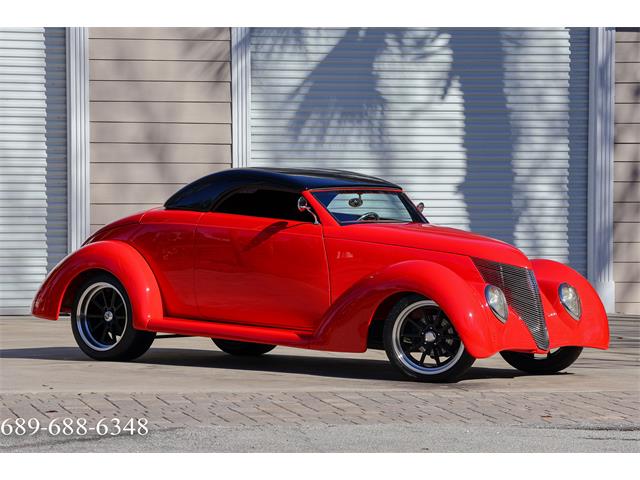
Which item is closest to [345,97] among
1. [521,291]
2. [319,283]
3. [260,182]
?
[260,182]

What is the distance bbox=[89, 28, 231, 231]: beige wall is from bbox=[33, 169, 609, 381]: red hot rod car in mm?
5840

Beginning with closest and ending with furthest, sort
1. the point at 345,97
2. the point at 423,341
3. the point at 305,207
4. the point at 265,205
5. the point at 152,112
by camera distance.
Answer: the point at 423,341, the point at 305,207, the point at 265,205, the point at 152,112, the point at 345,97

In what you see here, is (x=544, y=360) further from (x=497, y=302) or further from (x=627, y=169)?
(x=627, y=169)

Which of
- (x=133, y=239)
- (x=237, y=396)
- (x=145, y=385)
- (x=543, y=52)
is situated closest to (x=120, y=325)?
(x=133, y=239)

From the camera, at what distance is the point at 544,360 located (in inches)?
409

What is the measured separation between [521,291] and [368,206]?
142cm

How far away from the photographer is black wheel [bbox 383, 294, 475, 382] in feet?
30.5

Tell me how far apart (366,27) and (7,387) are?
9.34 meters

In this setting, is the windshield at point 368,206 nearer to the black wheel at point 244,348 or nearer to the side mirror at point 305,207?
the side mirror at point 305,207

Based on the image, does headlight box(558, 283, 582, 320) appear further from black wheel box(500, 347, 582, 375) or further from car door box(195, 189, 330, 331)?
car door box(195, 189, 330, 331)

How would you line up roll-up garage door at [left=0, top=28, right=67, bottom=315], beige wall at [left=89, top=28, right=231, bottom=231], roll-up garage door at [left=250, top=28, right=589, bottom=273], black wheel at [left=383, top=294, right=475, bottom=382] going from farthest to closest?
roll-up garage door at [left=250, top=28, right=589, bottom=273] → beige wall at [left=89, top=28, right=231, bottom=231] → roll-up garage door at [left=0, top=28, right=67, bottom=315] → black wheel at [left=383, top=294, right=475, bottom=382]

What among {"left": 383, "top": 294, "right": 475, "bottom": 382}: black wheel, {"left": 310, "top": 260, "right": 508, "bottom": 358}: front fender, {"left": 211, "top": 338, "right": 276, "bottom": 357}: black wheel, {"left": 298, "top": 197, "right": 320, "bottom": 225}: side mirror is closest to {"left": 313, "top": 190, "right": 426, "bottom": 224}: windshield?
{"left": 298, "top": 197, "right": 320, "bottom": 225}: side mirror

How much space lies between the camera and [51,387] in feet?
29.7

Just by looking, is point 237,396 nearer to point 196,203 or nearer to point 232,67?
point 196,203
